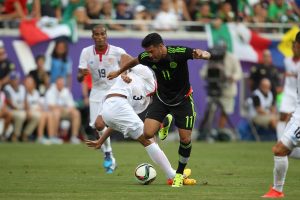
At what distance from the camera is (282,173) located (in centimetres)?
1234

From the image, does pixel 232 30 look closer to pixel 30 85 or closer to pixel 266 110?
pixel 266 110

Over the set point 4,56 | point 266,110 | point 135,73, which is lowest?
point 266,110

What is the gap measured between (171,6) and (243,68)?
336 cm

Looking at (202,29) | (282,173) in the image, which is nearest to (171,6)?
(202,29)

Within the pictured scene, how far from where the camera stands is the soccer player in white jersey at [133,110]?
1502 centimetres

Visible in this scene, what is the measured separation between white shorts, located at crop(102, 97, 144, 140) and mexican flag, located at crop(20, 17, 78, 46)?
12702mm

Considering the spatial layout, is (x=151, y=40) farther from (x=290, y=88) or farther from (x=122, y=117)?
(x=290, y=88)

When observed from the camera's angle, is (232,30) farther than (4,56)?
Yes

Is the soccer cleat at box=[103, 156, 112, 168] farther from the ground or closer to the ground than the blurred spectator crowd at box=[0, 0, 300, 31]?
closer to the ground

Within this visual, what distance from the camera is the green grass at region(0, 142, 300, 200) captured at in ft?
43.3

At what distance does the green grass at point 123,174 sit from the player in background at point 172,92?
2.69 ft

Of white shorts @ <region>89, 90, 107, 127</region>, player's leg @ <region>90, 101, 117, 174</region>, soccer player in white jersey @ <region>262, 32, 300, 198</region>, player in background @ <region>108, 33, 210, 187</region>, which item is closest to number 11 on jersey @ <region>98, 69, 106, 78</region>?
white shorts @ <region>89, 90, 107, 127</region>

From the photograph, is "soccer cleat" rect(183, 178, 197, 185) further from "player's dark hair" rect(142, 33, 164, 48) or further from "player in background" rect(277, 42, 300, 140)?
"player in background" rect(277, 42, 300, 140)

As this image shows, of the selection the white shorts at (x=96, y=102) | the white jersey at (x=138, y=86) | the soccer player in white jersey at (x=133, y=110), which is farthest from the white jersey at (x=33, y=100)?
the white jersey at (x=138, y=86)
